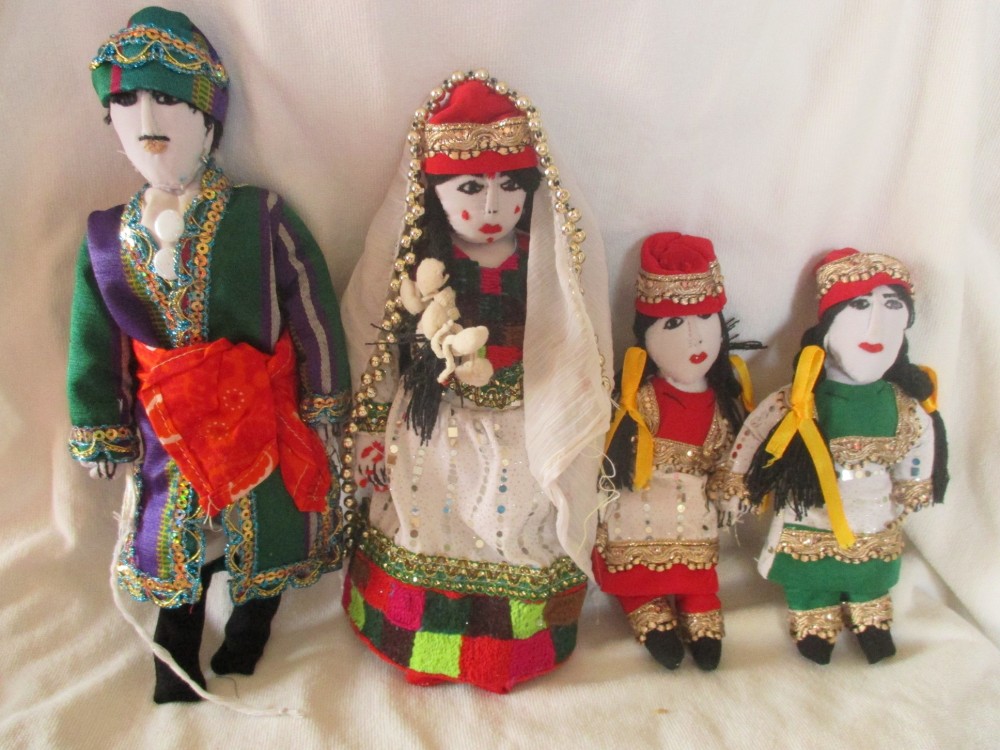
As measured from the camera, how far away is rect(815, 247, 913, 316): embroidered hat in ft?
3.59

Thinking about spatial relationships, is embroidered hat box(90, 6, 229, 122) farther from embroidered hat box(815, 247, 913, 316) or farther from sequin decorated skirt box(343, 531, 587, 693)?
embroidered hat box(815, 247, 913, 316)

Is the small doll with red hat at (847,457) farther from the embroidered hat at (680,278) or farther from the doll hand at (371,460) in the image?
the doll hand at (371,460)

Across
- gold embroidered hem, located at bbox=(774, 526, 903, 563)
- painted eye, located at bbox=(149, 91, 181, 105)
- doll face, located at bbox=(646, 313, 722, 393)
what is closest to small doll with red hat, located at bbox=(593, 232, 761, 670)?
doll face, located at bbox=(646, 313, 722, 393)

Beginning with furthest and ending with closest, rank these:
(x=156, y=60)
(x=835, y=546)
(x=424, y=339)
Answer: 1. (x=835, y=546)
2. (x=424, y=339)
3. (x=156, y=60)

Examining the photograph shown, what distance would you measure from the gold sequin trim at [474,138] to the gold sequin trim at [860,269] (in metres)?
0.55

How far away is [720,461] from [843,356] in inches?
9.9

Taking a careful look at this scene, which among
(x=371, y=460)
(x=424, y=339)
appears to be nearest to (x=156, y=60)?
(x=424, y=339)

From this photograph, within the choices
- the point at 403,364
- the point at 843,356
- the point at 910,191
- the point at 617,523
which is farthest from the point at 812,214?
the point at 403,364

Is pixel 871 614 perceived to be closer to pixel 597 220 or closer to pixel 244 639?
pixel 597 220

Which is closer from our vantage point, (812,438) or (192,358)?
(192,358)

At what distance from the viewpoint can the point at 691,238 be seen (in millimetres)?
1136

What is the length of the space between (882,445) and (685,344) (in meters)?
0.34

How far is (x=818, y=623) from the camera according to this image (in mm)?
1136

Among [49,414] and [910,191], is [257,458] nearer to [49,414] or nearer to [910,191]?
[49,414]
